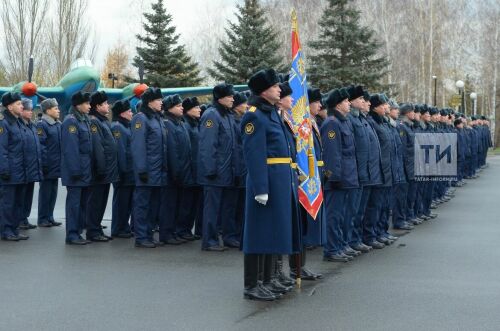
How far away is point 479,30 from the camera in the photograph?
207 feet

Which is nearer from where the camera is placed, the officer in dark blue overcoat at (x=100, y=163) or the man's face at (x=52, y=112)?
the officer in dark blue overcoat at (x=100, y=163)

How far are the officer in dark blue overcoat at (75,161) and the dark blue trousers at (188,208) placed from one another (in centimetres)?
141

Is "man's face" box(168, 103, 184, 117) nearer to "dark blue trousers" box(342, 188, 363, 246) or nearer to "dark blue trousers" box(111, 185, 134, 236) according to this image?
"dark blue trousers" box(111, 185, 134, 236)

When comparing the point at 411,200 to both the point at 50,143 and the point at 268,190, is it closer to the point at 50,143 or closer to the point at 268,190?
the point at 50,143

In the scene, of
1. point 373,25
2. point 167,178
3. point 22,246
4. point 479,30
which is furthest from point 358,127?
point 479,30

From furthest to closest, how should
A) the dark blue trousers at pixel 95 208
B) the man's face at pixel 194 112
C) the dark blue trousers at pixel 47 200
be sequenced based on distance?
the dark blue trousers at pixel 47 200 < the man's face at pixel 194 112 < the dark blue trousers at pixel 95 208

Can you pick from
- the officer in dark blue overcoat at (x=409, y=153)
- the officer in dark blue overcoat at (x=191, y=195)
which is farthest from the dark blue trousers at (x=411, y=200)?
the officer in dark blue overcoat at (x=191, y=195)

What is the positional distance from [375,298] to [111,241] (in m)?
5.21

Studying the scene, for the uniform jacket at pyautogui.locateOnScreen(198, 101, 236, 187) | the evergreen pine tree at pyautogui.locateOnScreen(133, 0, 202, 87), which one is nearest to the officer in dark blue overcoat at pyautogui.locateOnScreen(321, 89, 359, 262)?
the uniform jacket at pyautogui.locateOnScreen(198, 101, 236, 187)

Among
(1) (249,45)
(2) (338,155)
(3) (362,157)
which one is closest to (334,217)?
(2) (338,155)

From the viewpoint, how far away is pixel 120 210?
1220cm

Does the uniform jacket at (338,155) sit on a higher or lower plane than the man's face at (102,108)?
lower

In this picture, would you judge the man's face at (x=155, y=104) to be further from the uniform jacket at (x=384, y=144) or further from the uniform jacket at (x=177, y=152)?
the uniform jacket at (x=384, y=144)

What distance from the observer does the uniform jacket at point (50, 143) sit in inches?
536
